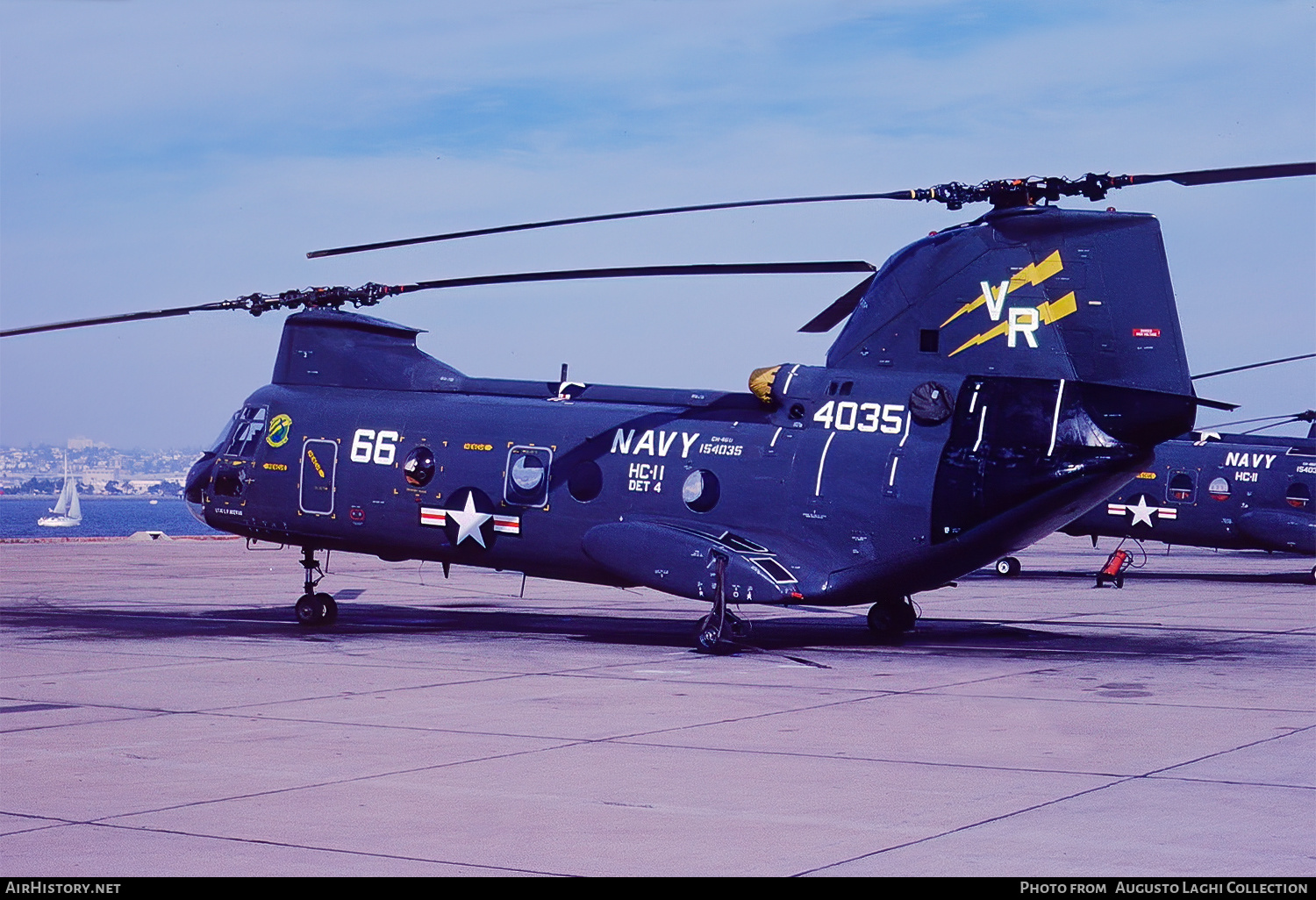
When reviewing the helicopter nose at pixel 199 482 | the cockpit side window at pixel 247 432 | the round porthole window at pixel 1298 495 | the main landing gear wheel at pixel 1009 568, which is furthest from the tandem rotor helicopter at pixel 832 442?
the round porthole window at pixel 1298 495

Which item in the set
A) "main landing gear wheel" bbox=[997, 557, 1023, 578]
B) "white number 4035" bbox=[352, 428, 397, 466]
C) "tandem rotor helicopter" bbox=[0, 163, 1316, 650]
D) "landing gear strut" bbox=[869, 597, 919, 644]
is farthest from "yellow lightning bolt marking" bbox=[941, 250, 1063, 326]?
"main landing gear wheel" bbox=[997, 557, 1023, 578]

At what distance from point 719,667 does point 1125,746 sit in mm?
6456

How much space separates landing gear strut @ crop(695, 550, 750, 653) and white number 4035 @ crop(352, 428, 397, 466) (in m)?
6.04

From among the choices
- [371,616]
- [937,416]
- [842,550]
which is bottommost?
[371,616]

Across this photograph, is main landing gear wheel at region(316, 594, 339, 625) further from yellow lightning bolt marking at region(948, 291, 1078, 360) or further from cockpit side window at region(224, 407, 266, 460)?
yellow lightning bolt marking at region(948, 291, 1078, 360)

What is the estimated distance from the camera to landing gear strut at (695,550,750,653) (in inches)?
734

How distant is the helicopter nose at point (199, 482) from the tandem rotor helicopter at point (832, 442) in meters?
1.08

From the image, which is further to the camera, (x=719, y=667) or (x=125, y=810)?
(x=719, y=667)

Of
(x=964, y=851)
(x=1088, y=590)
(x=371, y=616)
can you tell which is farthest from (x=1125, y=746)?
(x=1088, y=590)

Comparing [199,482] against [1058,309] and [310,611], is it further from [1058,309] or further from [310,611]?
[1058,309]

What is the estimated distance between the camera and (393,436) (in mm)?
22422

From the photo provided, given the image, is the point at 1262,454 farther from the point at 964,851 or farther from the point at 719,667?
the point at 964,851

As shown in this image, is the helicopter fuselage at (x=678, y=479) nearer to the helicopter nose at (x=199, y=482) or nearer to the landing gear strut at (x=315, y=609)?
the helicopter nose at (x=199, y=482)

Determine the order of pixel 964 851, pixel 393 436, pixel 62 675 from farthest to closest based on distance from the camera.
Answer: pixel 393 436
pixel 62 675
pixel 964 851
